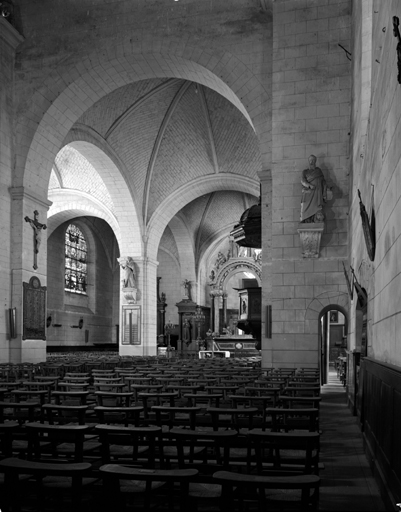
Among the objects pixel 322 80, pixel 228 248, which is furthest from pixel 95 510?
pixel 228 248

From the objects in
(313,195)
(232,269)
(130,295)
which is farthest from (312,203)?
(232,269)

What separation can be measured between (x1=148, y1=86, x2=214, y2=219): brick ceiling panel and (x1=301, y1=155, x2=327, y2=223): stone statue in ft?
34.5

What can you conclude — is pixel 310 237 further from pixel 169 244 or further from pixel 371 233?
pixel 169 244

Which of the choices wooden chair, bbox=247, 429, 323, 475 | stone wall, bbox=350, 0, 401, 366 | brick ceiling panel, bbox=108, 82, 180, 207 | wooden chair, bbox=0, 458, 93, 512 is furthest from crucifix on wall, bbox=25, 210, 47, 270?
wooden chair, bbox=0, 458, 93, 512

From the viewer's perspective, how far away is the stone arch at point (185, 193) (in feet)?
90.9

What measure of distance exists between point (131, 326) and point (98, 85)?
37.7 ft

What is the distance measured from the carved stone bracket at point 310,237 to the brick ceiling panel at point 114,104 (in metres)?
10.4

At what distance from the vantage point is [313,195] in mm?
14875

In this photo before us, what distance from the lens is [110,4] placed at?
60.7 feet

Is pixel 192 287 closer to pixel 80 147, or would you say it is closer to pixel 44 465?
pixel 80 147

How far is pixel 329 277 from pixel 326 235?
102cm

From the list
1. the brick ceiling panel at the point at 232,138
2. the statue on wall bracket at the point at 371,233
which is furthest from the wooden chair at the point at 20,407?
the brick ceiling panel at the point at 232,138

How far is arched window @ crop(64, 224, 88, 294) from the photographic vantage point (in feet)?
115

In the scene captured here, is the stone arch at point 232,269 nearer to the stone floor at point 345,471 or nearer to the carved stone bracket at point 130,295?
the carved stone bracket at point 130,295
